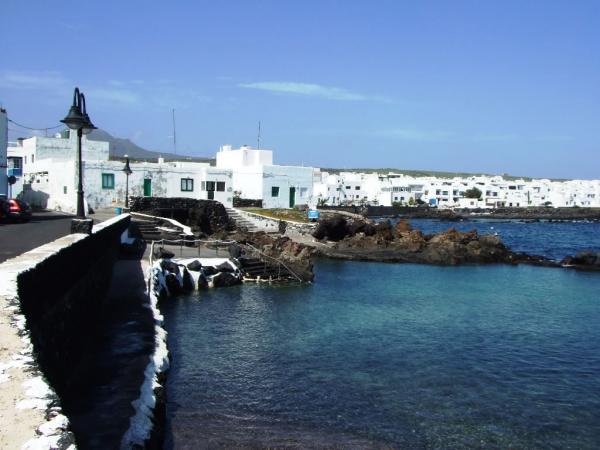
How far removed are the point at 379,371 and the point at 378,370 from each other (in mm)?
79

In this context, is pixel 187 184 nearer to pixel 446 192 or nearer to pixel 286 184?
pixel 286 184

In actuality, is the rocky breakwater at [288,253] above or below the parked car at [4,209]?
below

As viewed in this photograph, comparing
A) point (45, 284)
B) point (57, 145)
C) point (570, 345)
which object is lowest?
point (570, 345)

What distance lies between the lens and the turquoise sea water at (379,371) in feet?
34.0

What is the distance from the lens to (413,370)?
1428 cm

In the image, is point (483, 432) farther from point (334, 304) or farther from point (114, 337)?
point (334, 304)

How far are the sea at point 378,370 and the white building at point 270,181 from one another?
3097 cm

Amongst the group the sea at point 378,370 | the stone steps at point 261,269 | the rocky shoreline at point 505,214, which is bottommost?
the sea at point 378,370

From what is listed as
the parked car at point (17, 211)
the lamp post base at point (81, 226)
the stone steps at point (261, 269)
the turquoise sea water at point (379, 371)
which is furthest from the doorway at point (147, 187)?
the lamp post base at point (81, 226)

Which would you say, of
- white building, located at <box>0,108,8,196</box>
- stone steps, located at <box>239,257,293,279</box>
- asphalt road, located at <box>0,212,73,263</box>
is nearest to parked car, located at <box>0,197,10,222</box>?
asphalt road, located at <box>0,212,73,263</box>

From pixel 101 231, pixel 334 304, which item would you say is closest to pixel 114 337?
pixel 101 231

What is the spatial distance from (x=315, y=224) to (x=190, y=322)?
98.3 ft

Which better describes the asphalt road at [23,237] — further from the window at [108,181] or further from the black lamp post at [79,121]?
the window at [108,181]

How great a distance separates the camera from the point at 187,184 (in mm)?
49156
